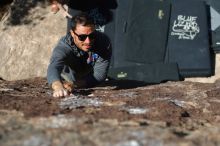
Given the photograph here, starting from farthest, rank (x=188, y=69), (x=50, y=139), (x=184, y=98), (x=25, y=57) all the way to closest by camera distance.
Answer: (x=25, y=57)
(x=188, y=69)
(x=184, y=98)
(x=50, y=139)

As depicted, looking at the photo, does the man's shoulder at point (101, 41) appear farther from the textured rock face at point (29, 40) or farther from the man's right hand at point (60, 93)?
the textured rock face at point (29, 40)

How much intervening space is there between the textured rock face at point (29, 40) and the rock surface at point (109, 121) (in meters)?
3.27

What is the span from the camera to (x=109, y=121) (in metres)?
3.38

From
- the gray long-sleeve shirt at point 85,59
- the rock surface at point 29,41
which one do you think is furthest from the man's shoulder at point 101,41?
the rock surface at point 29,41

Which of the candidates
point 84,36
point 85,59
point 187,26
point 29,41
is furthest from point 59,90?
point 29,41

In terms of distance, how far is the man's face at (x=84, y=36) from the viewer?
4.79 metres

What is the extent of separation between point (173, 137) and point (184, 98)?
1.88 meters

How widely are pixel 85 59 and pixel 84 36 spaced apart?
1.92ft

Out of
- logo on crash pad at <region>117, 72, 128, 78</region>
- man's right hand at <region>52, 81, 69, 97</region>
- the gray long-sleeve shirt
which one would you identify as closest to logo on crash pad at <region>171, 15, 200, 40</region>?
logo on crash pad at <region>117, 72, 128, 78</region>

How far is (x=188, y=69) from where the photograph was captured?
740 centimetres

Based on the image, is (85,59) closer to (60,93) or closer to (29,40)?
(60,93)

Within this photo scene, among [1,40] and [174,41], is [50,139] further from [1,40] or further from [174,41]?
[1,40]

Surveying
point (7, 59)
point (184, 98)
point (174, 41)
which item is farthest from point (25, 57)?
point (184, 98)

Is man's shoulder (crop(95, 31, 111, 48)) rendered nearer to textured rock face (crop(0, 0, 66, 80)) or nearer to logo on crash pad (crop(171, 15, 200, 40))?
logo on crash pad (crop(171, 15, 200, 40))
